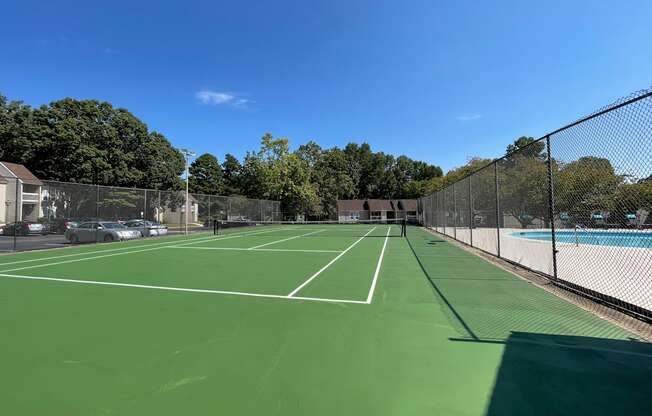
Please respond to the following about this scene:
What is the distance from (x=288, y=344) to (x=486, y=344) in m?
2.26

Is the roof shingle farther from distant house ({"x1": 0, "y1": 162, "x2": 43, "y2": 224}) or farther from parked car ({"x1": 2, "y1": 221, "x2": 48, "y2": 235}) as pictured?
parked car ({"x1": 2, "y1": 221, "x2": 48, "y2": 235})

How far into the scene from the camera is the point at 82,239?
17062 millimetres

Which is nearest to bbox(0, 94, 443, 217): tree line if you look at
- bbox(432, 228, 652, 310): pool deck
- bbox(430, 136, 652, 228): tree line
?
bbox(430, 136, 652, 228): tree line

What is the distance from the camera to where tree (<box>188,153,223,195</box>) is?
72750 mm

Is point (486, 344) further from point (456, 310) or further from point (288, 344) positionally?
point (288, 344)

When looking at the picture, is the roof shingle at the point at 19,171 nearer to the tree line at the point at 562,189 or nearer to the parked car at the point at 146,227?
the parked car at the point at 146,227

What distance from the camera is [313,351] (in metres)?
3.73

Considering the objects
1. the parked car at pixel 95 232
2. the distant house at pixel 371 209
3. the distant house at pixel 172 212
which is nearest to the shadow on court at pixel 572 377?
the parked car at pixel 95 232

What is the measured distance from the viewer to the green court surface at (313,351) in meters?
2.76

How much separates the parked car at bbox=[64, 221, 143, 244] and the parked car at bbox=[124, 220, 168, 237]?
42.0 inches

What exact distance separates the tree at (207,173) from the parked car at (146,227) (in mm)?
51550

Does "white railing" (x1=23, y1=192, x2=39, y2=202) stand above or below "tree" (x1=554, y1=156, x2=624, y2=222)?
above

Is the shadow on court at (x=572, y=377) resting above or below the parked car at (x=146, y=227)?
below

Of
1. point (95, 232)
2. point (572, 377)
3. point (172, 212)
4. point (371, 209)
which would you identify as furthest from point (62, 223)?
point (371, 209)
